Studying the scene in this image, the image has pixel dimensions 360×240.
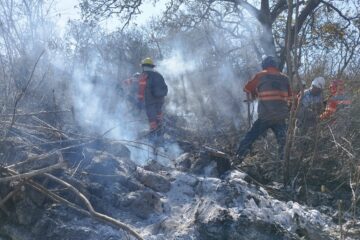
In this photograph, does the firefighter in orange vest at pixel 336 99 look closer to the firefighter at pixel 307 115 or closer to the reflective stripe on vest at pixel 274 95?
the firefighter at pixel 307 115

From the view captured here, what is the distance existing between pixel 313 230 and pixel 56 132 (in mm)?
2749

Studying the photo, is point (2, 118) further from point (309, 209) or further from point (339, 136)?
point (339, 136)

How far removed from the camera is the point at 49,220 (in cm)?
347

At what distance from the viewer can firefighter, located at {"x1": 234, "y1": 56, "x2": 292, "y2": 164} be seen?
5984 millimetres

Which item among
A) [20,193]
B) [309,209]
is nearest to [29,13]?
[20,193]

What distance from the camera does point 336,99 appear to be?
612 centimetres

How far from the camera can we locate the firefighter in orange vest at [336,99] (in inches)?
220

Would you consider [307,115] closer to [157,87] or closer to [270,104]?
[270,104]

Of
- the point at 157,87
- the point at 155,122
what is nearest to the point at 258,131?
the point at 155,122

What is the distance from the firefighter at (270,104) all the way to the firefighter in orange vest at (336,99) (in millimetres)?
563

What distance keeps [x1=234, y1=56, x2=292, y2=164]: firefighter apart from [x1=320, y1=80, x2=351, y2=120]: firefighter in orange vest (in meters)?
0.56

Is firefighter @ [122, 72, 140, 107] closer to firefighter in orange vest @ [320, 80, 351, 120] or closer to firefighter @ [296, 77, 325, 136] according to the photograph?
firefighter in orange vest @ [320, 80, 351, 120]

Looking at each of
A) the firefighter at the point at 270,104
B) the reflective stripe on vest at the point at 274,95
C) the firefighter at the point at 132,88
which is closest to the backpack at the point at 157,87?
the firefighter at the point at 132,88

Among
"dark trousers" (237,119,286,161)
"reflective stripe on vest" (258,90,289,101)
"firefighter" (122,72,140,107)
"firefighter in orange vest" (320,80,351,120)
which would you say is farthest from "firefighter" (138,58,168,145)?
"firefighter in orange vest" (320,80,351,120)
